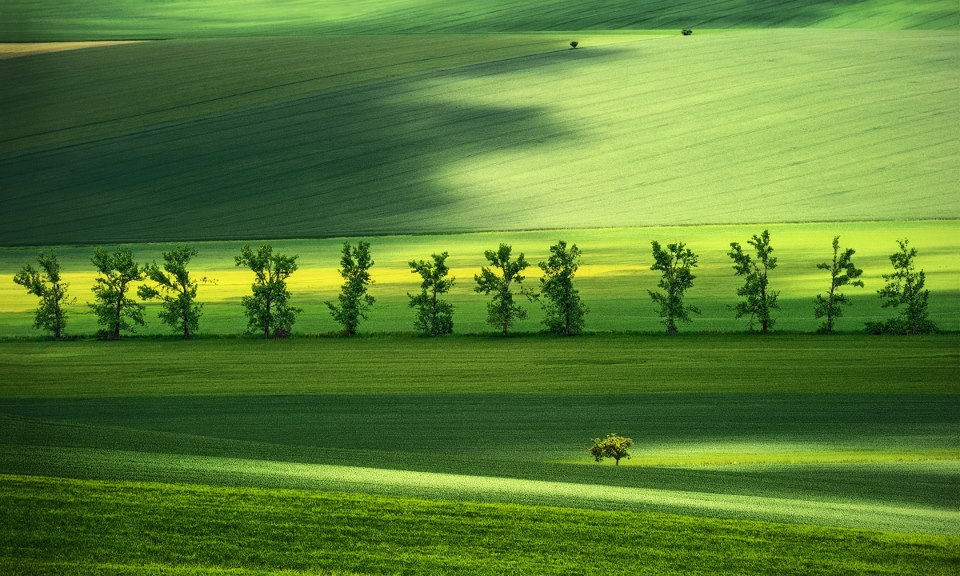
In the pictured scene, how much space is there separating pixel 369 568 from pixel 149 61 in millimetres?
77678

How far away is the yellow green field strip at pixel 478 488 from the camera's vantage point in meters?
17.3

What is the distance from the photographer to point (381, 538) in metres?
15.4

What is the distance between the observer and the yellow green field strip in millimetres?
17266

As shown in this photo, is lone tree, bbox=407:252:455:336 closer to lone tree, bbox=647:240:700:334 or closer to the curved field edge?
lone tree, bbox=647:240:700:334

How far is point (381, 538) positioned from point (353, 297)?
2684cm

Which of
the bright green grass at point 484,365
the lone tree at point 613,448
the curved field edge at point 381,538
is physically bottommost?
the curved field edge at point 381,538

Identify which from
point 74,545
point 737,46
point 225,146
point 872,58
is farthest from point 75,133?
point 74,545

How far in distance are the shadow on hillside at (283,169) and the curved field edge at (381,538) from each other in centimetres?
4052

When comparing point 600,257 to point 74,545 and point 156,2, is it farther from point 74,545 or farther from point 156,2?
point 156,2

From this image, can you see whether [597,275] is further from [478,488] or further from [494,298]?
[478,488]

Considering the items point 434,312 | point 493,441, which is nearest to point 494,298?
point 434,312

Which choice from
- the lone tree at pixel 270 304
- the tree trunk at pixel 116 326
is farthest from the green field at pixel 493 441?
the lone tree at pixel 270 304

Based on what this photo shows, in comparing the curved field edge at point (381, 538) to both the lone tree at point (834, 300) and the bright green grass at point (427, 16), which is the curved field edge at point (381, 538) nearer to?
the lone tree at point (834, 300)

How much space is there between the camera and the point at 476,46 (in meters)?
85.8
